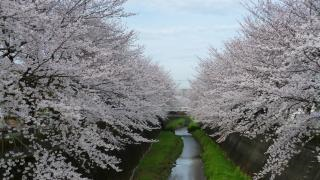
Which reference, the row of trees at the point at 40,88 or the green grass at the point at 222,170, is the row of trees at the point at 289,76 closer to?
the row of trees at the point at 40,88

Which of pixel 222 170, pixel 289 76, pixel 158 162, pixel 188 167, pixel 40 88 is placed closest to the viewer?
pixel 40 88

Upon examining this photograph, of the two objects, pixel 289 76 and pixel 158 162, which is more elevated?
pixel 289 76

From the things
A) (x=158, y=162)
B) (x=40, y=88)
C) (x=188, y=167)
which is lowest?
(x=188, y=167)

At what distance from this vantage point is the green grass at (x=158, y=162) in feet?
83.6

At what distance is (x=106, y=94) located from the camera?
1472 centimetres

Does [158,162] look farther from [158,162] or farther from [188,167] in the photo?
[188,167]

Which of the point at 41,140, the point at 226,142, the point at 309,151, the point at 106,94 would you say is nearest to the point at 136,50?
the point at 106,94

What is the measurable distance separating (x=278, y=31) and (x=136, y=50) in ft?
25.4

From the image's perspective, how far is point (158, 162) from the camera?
3061cm

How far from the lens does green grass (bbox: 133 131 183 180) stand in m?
25.5

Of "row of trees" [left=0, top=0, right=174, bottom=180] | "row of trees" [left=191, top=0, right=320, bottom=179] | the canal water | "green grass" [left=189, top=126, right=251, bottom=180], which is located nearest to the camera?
"row of trees" [left=0, top=0, right=174, bottom=180]

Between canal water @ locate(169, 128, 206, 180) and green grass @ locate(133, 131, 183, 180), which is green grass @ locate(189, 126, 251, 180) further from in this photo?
green grass @ locate(133, 131, 183, 180)

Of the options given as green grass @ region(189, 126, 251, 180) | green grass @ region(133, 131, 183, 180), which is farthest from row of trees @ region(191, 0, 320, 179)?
green grass @ region(133, 131, 183, 180)

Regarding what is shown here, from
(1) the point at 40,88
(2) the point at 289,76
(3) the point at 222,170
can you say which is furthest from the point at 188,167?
(1) the point at 40,88
